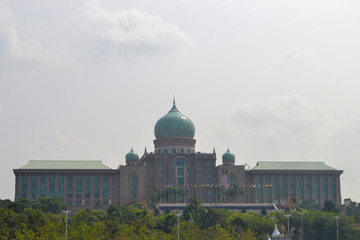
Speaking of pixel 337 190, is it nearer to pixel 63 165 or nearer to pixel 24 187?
pixel 63 165

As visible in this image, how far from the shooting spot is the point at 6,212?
237ft

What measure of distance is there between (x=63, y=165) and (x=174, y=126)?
26.9 metres

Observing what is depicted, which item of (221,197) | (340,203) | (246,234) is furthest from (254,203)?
(246,234)

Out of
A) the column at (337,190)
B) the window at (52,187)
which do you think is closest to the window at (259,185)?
the column at (337,190)

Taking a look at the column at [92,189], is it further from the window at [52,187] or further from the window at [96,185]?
the window at [52,187]

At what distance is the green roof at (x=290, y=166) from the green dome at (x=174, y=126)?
686 inches

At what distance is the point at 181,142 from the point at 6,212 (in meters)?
90.5

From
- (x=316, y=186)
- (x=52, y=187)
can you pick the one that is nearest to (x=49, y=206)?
(x=52, y=187)

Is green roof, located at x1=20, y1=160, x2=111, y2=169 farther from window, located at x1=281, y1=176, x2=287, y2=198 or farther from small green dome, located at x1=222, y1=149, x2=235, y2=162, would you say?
window, located at x1=281, y1=176, x2=287, y2=198

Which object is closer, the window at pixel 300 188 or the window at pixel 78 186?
the window at pixel 78 186

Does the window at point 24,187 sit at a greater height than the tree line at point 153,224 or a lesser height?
greater

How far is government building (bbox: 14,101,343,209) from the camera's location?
155125mm

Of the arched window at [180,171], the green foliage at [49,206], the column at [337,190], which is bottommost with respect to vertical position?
the green foliage at [49,206]

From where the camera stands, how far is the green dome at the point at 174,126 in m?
161
